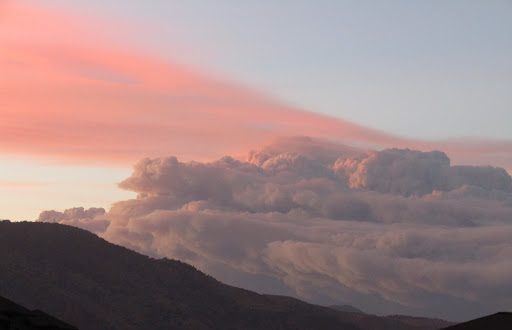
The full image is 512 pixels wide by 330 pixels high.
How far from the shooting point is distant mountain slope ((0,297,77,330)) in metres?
114

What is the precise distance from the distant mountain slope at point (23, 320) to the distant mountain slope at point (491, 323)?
48.7 meters

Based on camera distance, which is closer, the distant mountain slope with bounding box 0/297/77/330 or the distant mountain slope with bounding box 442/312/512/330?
the distant mountain slope with bounding box 442/312/512/330

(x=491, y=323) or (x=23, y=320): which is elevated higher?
(x=491, y=323)

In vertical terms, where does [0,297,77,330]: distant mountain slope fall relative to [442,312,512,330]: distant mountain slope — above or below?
below

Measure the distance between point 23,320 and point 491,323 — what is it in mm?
55000

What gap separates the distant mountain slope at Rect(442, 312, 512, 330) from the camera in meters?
99.1

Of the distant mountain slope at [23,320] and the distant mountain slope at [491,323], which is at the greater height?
the distant mountain slope at [491,323]

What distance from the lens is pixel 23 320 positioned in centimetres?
11719

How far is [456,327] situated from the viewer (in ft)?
328

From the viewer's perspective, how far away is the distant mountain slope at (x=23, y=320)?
4491 inches

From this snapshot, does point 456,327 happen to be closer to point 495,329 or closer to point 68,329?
point 495,329

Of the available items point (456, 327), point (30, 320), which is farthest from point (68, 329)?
point (456, 327)

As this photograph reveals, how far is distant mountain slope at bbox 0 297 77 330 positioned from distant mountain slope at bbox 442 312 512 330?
4868 centimetres

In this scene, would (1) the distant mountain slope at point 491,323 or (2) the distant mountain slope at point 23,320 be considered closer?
(1) the distant mountain slope at point 491,323
